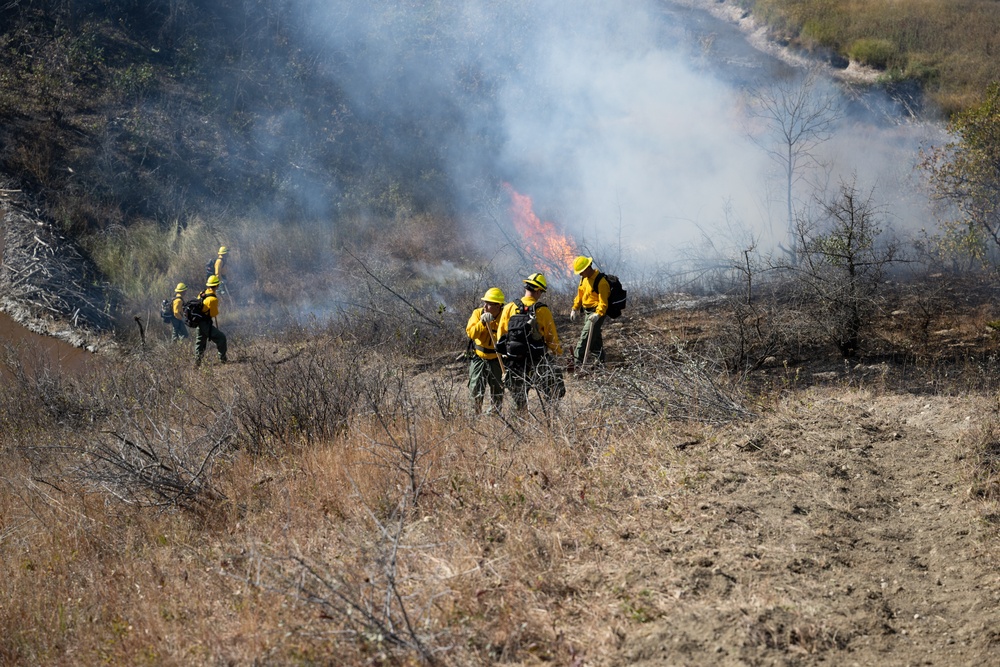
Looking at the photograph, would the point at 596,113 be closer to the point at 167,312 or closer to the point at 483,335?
the point at 167,312

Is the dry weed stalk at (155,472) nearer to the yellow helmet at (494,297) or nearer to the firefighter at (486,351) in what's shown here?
the firefighter at (486,351)

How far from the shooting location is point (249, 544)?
486cm

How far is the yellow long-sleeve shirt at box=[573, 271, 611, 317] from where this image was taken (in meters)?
8.70

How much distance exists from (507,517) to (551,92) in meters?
18.2

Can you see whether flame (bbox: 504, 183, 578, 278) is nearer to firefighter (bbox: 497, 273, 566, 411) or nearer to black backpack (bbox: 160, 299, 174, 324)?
black backpack (bbox: 160, 299, 174, 324)

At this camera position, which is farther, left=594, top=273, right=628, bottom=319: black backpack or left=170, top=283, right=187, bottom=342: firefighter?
left=170, top=283, right=187, bottom=342: firefighter

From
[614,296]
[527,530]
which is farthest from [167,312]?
[527,530]

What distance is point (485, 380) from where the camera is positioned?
25.7ft

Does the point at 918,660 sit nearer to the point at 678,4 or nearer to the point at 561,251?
the point at 561,251

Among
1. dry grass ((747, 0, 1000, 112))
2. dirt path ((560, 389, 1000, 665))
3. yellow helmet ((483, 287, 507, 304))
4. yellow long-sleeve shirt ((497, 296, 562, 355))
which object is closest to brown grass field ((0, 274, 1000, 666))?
dirt path ((560, 389, 1000, 665))

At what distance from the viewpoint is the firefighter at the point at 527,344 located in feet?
23.4

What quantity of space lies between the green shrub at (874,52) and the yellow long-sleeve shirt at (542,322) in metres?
17.5

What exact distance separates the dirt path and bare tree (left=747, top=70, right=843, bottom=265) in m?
13.8

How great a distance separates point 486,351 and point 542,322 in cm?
62
